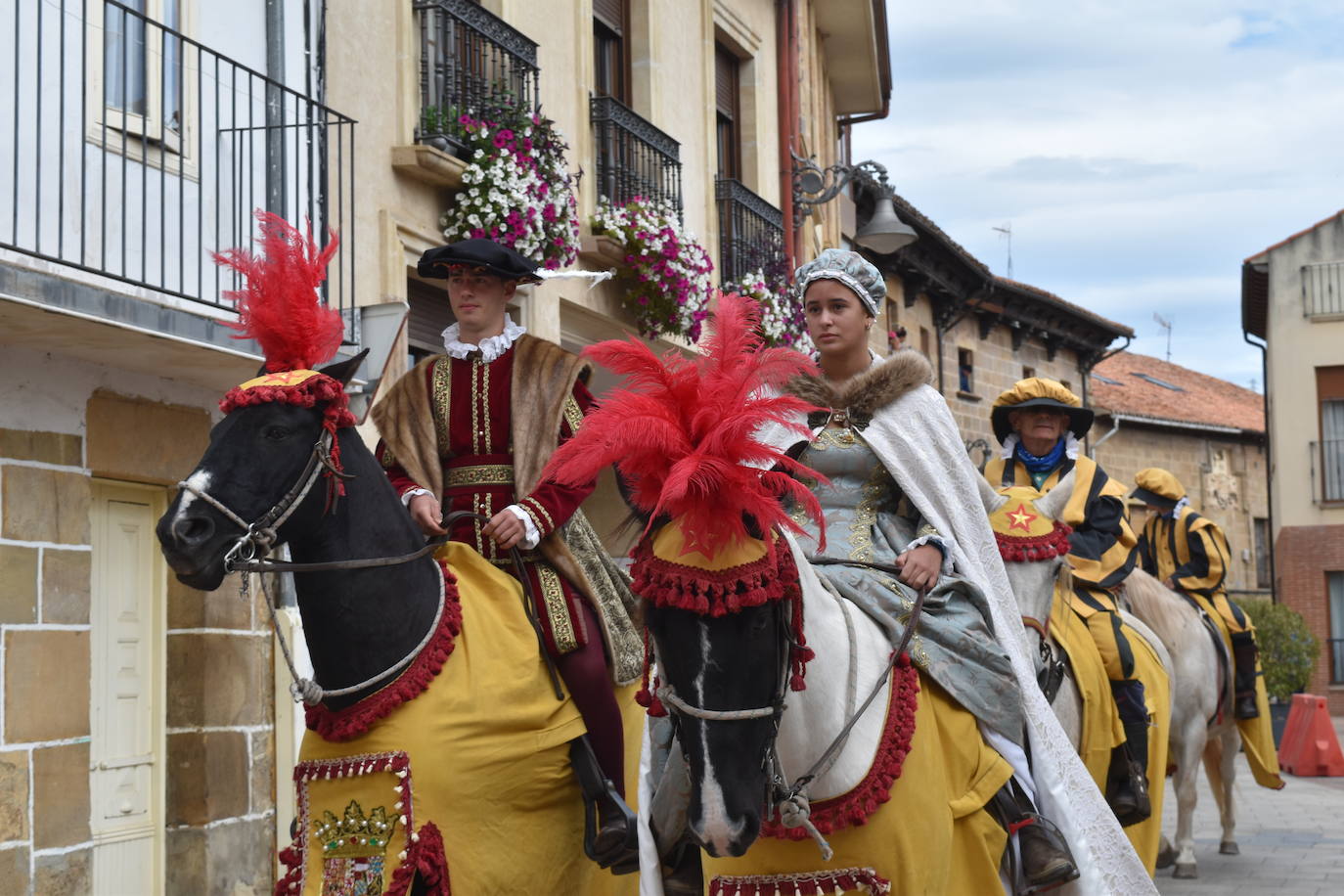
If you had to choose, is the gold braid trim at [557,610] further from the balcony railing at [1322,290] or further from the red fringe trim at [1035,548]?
the balcony railing at [1322,290]

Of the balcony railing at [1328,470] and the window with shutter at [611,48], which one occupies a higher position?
the window with shutter at [611,48]

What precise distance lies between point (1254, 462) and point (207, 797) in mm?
40366

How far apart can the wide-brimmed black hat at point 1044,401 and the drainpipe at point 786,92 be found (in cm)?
1006

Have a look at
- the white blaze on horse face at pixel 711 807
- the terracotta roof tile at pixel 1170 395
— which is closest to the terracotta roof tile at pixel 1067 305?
the terracotta roof tile at pixel 1170 395

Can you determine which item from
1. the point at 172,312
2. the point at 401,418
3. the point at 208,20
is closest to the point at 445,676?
the point at 401,418

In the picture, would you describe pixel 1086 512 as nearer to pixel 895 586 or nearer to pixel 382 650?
pixel 895 586

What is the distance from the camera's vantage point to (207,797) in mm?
8797

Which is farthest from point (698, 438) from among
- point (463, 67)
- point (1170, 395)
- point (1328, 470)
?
point (1170, 395)

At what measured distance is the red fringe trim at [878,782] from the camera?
4004 mm

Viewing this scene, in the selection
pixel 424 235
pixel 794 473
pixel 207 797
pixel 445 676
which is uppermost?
pixel 424 235

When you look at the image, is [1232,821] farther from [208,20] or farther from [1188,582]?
[208,20]

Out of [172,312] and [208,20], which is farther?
[208,20]

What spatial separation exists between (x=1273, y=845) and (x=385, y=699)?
994 cm

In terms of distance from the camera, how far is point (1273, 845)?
1288 centimetres
